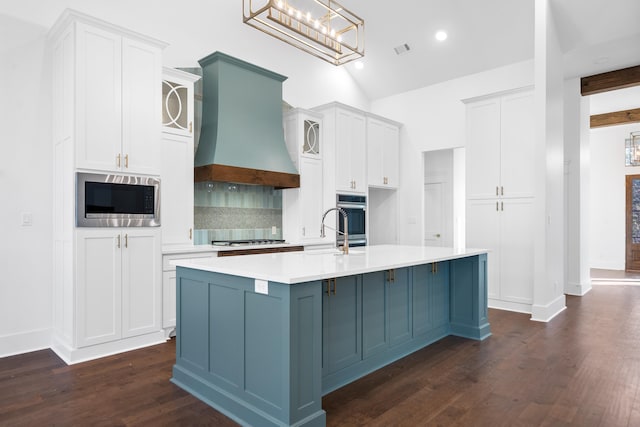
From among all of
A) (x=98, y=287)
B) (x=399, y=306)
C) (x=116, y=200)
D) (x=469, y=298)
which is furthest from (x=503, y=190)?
(x=98, y=287)

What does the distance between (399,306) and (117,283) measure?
245cm

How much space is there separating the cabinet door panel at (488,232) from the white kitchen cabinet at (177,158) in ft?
12.1

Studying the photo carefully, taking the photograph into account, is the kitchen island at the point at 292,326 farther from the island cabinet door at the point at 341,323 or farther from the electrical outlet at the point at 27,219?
the electrical outlet at the point at 27,219

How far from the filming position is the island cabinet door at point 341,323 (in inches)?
104

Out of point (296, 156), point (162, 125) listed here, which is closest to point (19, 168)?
point (162, 125)

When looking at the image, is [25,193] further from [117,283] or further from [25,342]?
[25,342]

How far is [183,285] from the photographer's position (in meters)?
2.83

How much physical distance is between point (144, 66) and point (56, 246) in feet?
6.02

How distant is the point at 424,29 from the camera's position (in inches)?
227

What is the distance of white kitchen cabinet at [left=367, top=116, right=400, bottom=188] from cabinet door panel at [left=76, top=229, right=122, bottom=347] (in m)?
3.99

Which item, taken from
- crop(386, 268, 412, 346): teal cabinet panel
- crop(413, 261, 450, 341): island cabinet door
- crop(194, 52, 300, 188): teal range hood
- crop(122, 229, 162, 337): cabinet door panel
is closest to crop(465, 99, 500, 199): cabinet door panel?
crop(413, 261, 450, 341): island cabinet door

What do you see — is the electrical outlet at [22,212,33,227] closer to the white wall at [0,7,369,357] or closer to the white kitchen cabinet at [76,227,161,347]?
the white wall at [0,7,369,357]

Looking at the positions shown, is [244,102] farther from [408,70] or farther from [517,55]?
[517,55]

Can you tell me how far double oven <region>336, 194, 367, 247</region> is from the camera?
588 cm
